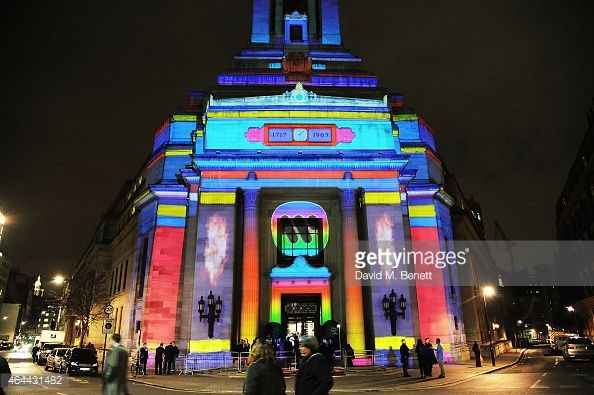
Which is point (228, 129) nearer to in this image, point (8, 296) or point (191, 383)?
point (191, 383)

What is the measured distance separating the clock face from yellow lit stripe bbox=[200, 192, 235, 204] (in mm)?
6570

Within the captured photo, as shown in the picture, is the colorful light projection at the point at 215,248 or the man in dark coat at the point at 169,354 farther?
the colorful light projection at the point at 215,248

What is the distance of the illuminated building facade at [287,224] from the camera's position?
3025cm

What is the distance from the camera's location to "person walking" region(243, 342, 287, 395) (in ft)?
20.0

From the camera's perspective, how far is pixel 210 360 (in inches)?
1088

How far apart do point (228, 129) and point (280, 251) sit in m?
10.4

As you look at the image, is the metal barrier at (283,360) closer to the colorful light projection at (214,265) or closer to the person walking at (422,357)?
the colorful light projection at (214,265)

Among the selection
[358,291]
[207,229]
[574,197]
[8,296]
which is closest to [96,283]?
[207,229]

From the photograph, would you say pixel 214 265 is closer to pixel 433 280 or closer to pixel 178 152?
pixel 178 152

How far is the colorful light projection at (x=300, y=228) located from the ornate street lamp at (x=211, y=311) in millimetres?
6790

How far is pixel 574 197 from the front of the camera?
6850 cm

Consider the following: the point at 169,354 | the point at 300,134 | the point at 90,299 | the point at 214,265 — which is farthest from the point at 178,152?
the point at 90,299

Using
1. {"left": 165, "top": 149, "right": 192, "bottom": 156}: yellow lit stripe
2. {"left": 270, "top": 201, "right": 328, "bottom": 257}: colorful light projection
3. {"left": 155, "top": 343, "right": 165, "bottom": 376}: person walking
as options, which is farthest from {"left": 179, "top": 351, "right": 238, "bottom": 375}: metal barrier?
{"left": 165, "top": 149, "right": 192, "bottom": 156}: yellow lit stripe

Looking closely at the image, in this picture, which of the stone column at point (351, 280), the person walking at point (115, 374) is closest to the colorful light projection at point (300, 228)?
the stone column at point (351, 280)
